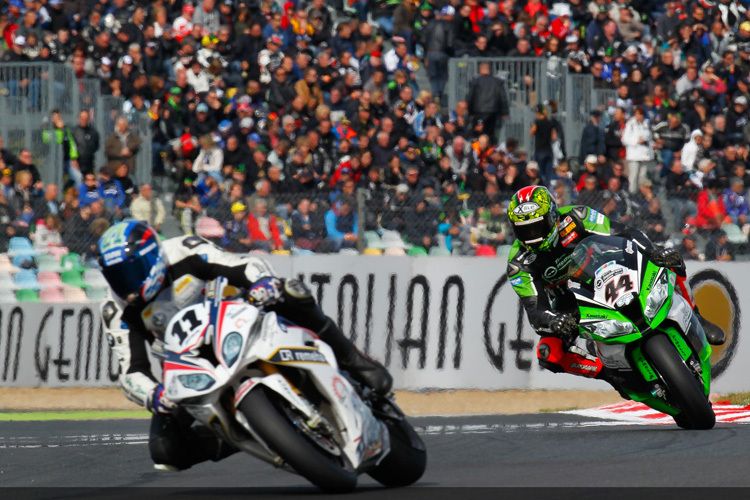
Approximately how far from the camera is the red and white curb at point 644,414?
1031 cm

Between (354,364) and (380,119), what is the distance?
1124 centimetres

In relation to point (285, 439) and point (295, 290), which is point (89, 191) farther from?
point (285, 439)

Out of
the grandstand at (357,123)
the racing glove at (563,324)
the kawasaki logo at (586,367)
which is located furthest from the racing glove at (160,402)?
the grandstand at (357,123)

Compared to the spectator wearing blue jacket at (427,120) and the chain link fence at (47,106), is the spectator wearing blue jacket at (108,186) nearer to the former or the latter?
the chain link fence at (47,106)

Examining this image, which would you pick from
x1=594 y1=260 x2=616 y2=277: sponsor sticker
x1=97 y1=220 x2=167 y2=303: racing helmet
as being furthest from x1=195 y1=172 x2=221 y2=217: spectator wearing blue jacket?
x1=97 y1=220 x2=167 y2=303: racing helmet

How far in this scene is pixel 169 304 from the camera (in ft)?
20.4

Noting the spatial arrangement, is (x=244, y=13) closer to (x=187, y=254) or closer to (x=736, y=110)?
(x=736, y=110)

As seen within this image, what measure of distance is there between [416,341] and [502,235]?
1.44m

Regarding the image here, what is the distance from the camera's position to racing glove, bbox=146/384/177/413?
588 cm

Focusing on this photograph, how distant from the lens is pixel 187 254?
20.7ft

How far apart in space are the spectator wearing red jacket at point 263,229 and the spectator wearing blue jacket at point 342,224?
1.77ft

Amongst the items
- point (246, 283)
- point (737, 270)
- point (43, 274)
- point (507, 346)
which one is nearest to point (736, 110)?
point (737, 270)

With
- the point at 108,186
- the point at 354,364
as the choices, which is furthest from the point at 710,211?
the point at 354,364

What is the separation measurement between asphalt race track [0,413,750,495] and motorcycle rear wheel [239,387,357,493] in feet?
3.03
